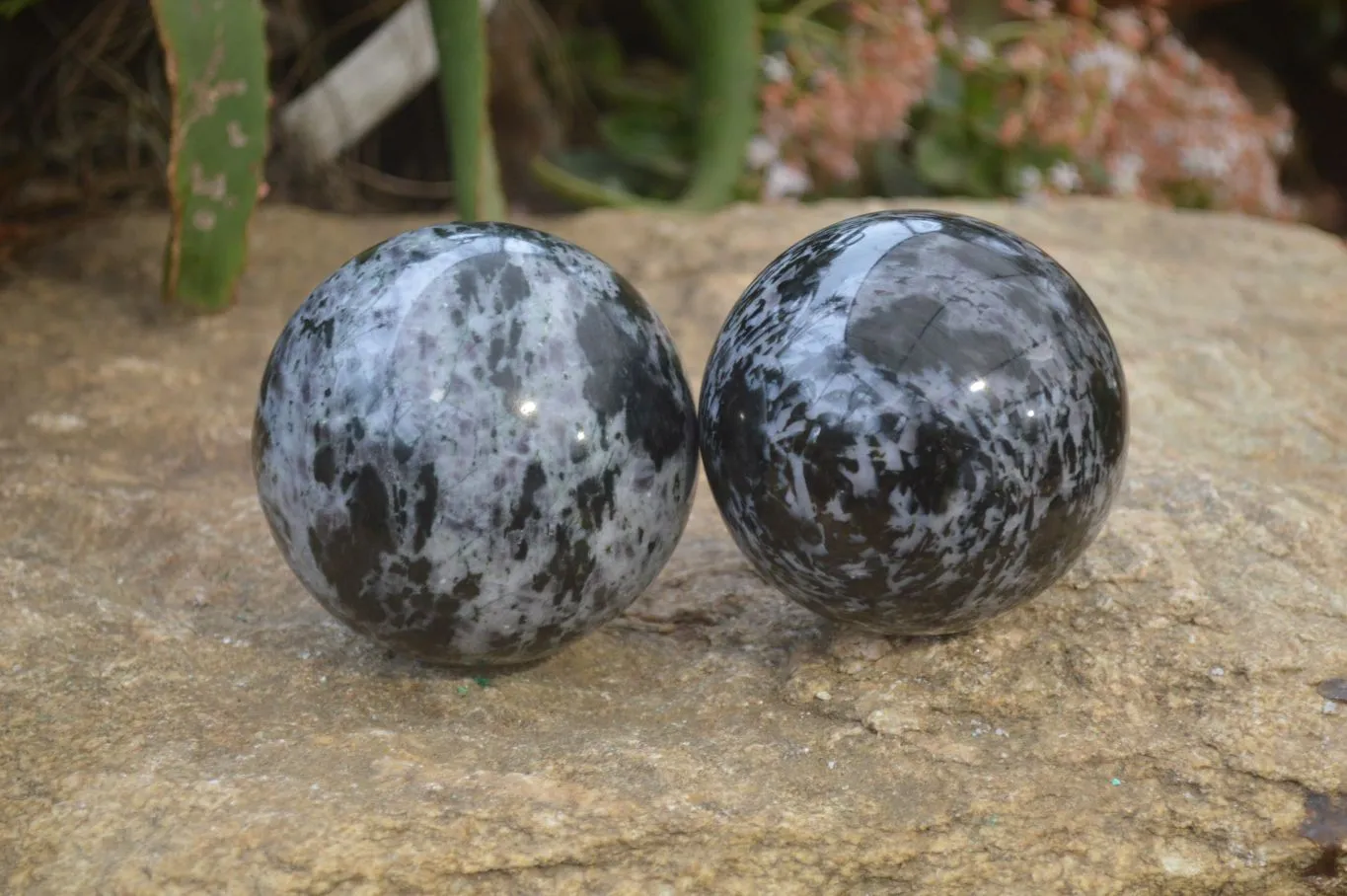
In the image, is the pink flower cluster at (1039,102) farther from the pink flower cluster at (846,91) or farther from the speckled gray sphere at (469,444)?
the speckled gray sphere at (469,444)

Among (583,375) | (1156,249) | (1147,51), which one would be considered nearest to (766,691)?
(583,375)

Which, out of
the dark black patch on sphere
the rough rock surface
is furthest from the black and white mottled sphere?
the rough rock surface

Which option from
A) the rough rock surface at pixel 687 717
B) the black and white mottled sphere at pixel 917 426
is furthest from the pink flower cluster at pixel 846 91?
the black and white mottled sphere at pixel 917 426

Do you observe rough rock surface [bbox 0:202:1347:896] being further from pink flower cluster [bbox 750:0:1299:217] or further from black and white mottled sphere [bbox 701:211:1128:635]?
pink flower cluster [bbox 750:0:1299:217]

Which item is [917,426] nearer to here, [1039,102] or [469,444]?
[469,444]

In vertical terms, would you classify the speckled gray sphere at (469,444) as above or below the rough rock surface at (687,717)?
above

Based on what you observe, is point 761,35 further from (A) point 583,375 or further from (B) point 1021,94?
(A) point 583,375
